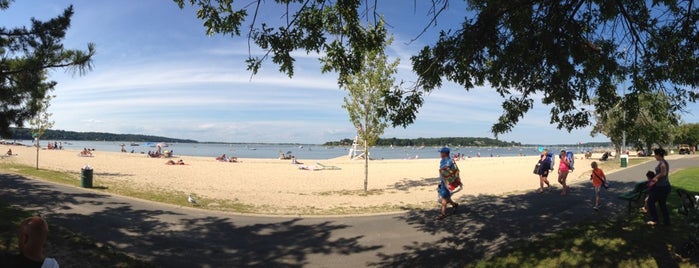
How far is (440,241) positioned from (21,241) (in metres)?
6.11

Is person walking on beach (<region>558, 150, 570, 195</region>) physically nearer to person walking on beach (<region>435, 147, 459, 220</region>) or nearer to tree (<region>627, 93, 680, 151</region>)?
tree (<region>627, 93, 680, 151</region>)

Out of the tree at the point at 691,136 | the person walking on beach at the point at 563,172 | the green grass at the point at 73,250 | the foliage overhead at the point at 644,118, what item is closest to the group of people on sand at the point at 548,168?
the person walking on beach at the point at 563,172

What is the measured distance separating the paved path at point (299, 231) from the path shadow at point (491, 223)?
2cm

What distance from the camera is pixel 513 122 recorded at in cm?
778

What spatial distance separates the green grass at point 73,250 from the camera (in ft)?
17.8

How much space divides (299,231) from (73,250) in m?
3.89

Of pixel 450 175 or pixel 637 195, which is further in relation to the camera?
pixel 637 195

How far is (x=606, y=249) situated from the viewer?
19.3ft

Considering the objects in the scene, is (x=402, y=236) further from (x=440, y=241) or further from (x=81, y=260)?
(x=81, y=260)

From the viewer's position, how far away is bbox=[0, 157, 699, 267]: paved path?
623 cm

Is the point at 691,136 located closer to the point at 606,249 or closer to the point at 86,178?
the point at 606,249

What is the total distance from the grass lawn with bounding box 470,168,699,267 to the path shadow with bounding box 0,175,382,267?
248 centimetres

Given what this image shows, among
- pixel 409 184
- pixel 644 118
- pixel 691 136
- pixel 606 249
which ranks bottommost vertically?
pixel 409 184

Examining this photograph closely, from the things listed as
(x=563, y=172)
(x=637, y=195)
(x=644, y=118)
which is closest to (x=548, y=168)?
(x=563, y=172)
